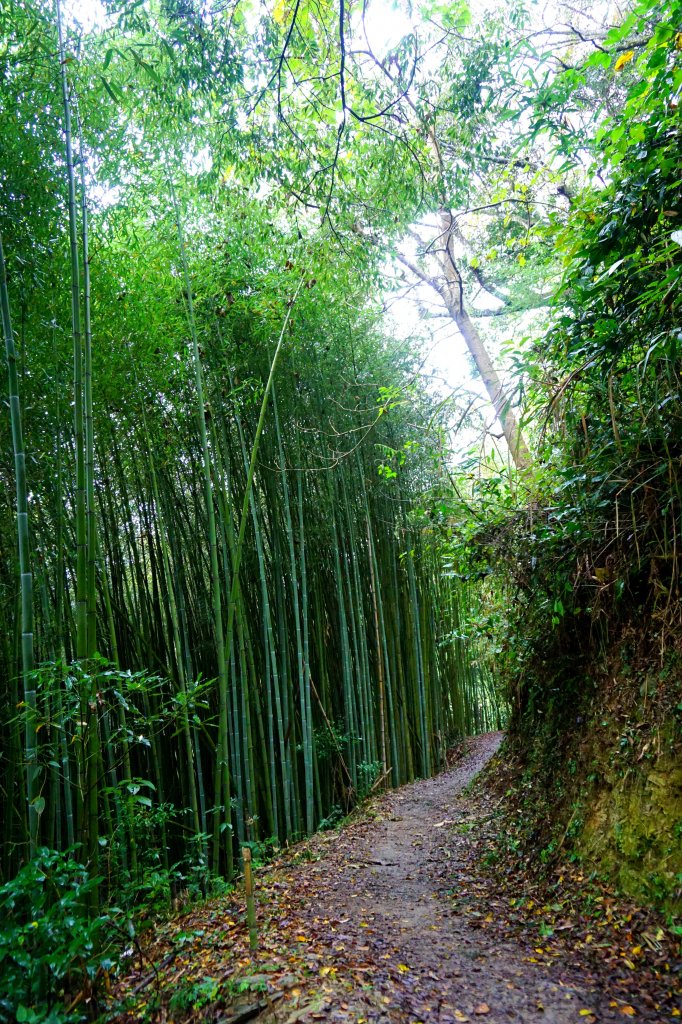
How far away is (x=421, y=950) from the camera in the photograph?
231cm

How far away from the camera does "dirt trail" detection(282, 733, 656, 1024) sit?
190cm

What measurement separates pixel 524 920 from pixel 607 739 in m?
0.75

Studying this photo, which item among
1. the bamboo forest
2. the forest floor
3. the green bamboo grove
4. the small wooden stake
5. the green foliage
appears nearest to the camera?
the green foliage

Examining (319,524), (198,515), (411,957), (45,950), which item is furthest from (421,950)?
(319,524)

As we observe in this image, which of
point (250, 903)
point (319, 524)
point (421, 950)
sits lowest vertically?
point (421, 950)

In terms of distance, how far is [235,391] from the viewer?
163 inches

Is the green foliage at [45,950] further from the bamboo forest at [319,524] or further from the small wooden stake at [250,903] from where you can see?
the small wooden stake at [250,903]

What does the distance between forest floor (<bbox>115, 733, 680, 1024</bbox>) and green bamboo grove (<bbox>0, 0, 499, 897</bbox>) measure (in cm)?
46

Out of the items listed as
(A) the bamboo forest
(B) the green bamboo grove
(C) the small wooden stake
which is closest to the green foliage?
(A) the bamboo forest

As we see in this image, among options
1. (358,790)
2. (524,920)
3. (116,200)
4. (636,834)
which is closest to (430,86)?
(116,200)

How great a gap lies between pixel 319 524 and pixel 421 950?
3.30 metres

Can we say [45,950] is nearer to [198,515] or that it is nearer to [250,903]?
[250,903]

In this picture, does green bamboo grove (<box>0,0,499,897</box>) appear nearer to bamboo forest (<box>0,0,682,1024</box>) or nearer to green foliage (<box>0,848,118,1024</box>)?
bamboo forest (<box>0,0,682,1024</box>)

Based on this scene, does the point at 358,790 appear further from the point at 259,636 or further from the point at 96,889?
the point at 96,889
